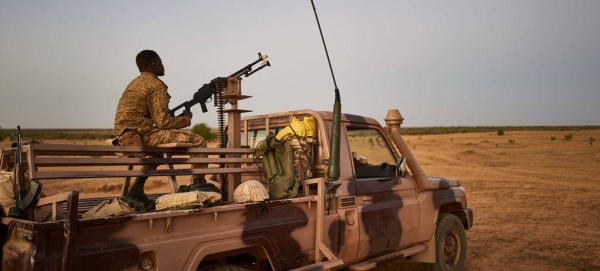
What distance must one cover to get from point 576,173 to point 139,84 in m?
18.1

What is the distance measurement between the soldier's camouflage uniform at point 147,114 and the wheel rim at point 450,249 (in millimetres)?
3346

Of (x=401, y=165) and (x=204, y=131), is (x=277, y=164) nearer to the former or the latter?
(x=401, y=165)

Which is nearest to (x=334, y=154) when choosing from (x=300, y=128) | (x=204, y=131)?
(x=300, y=128)

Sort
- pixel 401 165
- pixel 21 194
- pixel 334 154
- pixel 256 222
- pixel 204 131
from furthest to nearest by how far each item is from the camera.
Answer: pixel 204 131 → pixel 401 165 → pixel 334 154 → pixel 256 222 → pixel 21 194

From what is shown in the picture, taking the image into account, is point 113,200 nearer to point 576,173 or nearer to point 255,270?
point 255,270

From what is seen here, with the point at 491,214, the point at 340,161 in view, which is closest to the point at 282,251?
the point at 340,161

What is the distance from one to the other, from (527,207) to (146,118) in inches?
394

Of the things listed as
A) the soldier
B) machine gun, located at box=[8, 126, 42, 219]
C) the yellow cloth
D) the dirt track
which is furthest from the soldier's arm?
the dirt track

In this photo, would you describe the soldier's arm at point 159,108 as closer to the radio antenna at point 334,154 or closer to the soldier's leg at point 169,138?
the soldier's leg at point 169,138

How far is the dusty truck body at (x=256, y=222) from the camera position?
9.70 ft

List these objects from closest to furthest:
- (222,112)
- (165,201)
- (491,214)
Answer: (165,201), (222,112), (491,214)

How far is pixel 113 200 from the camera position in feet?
10.8

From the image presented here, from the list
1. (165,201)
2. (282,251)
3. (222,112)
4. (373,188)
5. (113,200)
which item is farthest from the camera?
(222,112)

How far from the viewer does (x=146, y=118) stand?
4.70 m
